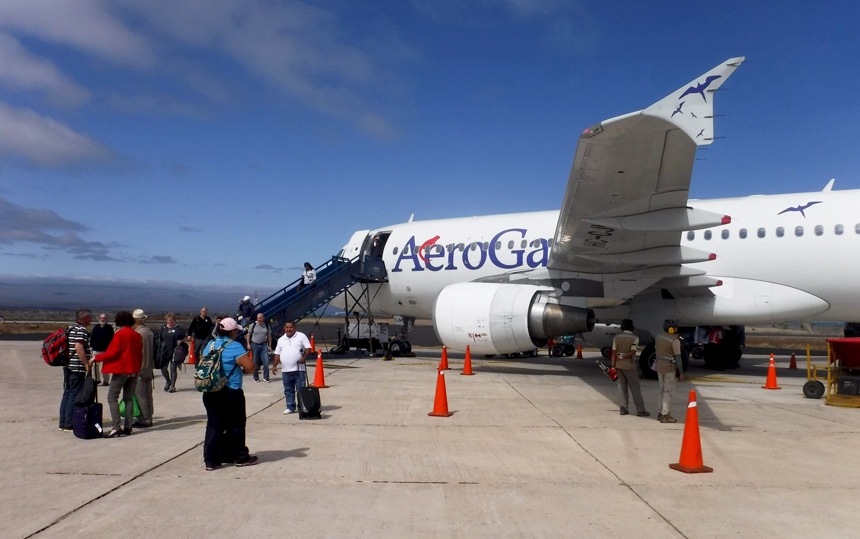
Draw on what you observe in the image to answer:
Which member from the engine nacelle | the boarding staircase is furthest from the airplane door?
the engine nacelle

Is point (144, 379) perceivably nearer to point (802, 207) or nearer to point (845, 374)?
point (845, 374)

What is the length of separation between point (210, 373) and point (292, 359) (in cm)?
278

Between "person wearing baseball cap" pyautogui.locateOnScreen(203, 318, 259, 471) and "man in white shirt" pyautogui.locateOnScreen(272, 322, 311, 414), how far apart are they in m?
2.41

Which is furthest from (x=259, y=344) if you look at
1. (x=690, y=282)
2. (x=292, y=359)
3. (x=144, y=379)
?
(x=690, y=282)

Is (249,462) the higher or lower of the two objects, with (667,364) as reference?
lower

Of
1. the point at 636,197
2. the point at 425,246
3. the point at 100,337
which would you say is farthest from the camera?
the point at 425,246

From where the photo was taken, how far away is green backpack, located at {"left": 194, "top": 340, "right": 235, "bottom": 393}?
216 inches

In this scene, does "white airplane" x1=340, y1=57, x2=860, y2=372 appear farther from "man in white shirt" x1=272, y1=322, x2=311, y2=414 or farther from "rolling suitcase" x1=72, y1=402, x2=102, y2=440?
"rolling suitcase" x1=72, y1=402, x2=102, y2=440

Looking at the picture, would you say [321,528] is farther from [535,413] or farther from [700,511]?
[535,413]

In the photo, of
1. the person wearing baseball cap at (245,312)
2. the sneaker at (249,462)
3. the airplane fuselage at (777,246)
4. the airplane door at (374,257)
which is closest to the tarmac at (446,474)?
the sneaker at (249,462)

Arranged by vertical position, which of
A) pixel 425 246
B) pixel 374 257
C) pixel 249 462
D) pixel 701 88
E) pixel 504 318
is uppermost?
pixel 701 88

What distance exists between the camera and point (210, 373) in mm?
5516

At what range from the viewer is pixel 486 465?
5.82 m

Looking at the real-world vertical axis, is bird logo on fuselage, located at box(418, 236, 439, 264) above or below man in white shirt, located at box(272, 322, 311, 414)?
above
